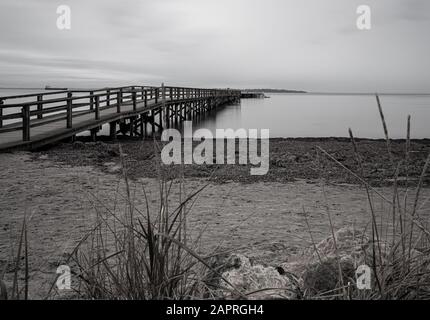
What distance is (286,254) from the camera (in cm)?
382

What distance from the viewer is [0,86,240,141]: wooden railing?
9.77 m

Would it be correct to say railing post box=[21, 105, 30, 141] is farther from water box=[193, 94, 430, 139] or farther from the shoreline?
water box=[193, 94, 430, 139]

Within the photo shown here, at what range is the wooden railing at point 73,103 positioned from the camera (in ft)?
32.1

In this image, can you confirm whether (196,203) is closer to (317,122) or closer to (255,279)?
(255,279)

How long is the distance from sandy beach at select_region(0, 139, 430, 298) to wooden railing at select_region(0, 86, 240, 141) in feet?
3.63

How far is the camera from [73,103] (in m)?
25.7

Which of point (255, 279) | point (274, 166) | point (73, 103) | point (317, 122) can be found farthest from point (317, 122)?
point (255, 279)

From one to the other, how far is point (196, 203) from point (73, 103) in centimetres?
2192

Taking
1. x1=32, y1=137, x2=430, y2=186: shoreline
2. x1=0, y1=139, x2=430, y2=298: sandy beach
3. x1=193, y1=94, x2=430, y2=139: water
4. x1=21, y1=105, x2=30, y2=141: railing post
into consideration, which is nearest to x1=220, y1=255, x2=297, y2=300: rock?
x1=0, y1=139, x2=430, y2=298: sandy beach

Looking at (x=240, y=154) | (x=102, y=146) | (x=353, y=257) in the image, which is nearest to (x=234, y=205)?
(x=353, y=257)

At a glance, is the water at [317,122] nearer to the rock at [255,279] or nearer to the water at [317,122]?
the water at [317,122]
